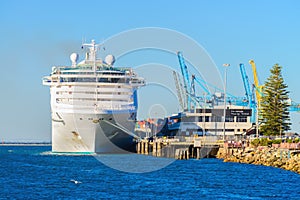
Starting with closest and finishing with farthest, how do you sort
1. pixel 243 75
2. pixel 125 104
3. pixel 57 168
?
pixel 57 168
pixel 125 104
pixel 243 75

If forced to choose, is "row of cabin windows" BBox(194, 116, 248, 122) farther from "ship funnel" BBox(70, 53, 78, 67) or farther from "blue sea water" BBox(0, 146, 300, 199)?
"blue sea water" BBox(0, 146, 300, 199)

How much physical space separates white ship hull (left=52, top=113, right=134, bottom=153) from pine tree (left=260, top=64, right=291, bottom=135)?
56.5 feet

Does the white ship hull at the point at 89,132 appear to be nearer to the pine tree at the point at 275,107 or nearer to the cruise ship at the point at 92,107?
the cruise ship at the point at 92,107

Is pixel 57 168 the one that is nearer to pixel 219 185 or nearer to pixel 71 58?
pixel 219 185

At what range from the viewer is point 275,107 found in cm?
9512

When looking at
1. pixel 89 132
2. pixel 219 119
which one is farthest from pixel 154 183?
pixel 219 119

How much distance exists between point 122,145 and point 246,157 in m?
20.8

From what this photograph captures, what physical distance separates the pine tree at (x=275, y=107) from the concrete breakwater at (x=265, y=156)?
33.2 feet

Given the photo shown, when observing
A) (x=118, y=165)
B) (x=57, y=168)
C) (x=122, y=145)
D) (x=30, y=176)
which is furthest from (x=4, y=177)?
(x=122, y=145)

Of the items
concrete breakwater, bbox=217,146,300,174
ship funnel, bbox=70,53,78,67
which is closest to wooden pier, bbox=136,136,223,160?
concrete breakwater, bbox=217,146,300,174

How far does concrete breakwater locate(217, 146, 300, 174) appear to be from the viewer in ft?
205

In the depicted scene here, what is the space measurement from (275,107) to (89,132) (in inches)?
947

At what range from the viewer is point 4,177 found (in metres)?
60.8

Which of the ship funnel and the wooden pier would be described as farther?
the ship funnel
